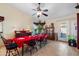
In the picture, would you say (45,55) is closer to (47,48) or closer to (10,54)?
(47,48)

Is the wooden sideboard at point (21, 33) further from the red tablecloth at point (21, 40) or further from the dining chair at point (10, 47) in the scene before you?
the dining chair at point (10, 47)

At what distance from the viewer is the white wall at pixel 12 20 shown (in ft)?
6.70

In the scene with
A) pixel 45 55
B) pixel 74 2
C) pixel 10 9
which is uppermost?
pixel 74 2

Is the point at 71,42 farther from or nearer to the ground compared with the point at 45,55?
farther from the ground

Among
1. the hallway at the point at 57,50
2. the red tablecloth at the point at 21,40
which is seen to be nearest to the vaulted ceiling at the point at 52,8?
the red tablecloth at the point at 21,40

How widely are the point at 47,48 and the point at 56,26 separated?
1.47 ft

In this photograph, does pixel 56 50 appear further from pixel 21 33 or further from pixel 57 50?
pixel 21 33

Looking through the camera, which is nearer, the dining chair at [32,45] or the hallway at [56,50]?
the hallway at [56,50]

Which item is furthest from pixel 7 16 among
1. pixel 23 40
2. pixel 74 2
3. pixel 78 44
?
pixel 78 44

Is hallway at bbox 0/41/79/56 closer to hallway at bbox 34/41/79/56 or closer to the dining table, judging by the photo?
hallway at bbox 34/41/79/56

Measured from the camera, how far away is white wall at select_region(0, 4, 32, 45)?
2.04m

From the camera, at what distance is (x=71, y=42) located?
2.04 m

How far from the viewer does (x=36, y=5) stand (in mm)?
2068

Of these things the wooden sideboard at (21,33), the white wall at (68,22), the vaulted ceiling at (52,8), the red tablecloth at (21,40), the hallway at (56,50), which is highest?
the vaulted ceiling at (52,8)
